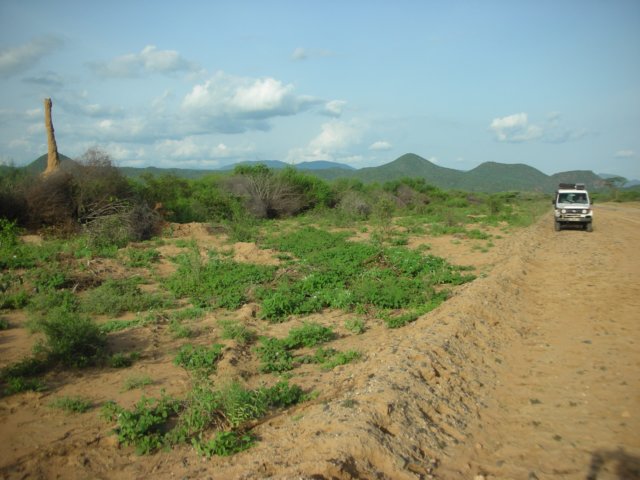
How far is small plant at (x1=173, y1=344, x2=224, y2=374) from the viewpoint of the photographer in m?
5.93

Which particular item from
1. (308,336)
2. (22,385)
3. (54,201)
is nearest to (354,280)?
(308,336)

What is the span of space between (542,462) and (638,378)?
2433 mm

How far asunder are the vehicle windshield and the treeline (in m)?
7.52

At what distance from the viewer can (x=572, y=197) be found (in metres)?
19.6

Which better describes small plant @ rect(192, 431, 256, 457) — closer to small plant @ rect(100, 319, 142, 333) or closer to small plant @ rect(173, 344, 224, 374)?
small plant @ rect(173, 344, 224, 374)

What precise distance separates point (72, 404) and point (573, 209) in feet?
65.6

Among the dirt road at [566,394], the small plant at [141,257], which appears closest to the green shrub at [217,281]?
the small plant at [141,257]

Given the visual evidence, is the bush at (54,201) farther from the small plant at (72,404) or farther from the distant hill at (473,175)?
the distant hill at (473,175)

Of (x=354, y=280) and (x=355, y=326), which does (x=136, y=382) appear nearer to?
(x=355, y=326)

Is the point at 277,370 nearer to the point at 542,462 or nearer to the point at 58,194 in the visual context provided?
the point at 542,462

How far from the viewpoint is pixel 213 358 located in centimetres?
611

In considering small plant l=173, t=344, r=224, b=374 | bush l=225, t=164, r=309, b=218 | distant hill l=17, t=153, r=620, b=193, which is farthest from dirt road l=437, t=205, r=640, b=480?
distant hill l=17, t=153, r=620, b=193

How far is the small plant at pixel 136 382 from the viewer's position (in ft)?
17.7

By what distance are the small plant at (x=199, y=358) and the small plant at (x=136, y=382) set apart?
0.57 m
